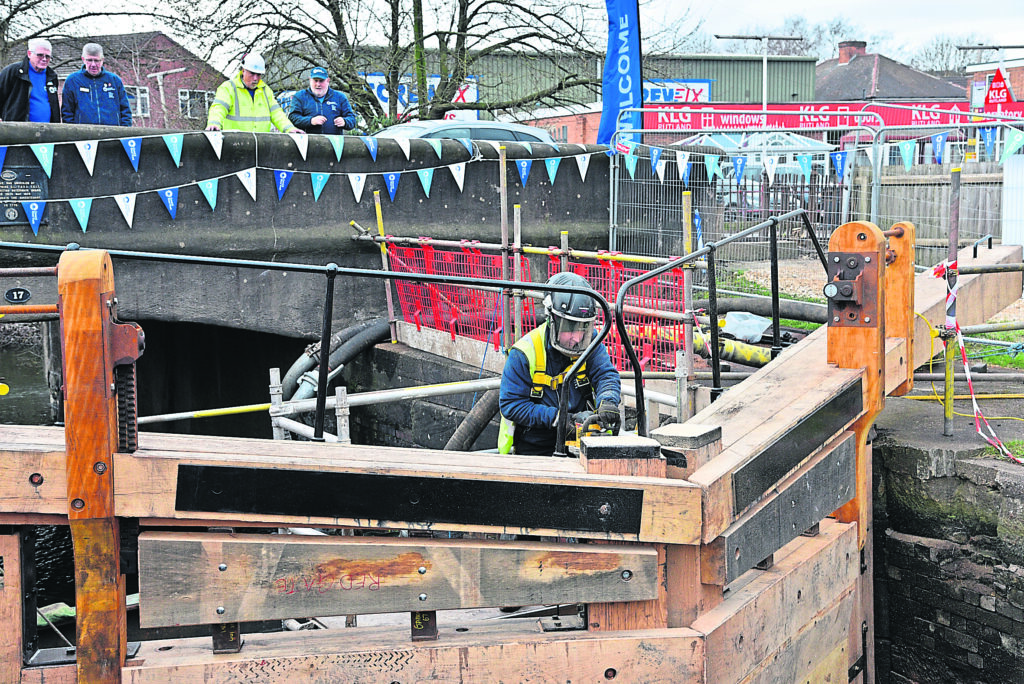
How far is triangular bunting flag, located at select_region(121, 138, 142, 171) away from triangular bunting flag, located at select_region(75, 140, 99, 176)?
27 cm

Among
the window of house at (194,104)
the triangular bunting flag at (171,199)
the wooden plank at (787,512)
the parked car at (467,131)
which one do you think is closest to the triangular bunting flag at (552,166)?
the parked car at (467,131)

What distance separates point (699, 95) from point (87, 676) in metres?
44.4

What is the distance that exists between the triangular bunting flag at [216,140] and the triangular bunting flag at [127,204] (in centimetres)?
96

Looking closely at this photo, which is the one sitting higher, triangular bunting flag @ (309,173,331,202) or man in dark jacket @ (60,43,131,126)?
man in dark jacket @ (60,43,131,126)

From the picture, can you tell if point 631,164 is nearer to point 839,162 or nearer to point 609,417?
point 839,162

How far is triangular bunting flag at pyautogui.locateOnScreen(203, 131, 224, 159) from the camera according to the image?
33.2ft

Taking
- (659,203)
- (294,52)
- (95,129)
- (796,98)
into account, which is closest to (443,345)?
(95,129)

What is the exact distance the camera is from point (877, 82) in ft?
180

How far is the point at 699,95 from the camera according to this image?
147ft

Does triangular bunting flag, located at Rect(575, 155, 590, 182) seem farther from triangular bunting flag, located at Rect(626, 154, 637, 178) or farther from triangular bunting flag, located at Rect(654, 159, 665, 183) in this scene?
triangular bunting flag, located at Rect(654, 159, 665, 183)

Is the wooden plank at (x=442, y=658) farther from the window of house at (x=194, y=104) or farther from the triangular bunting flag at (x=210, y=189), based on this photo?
the window of house at (x=194, y=104)

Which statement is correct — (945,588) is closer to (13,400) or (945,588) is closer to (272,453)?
(272,453)

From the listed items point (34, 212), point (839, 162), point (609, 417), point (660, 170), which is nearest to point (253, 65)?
point (34, 212)

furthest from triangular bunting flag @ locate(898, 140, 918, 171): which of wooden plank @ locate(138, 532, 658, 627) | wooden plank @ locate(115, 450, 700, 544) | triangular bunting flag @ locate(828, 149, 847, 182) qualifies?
wooden plank @ locate(138, 532, 658, 627)
